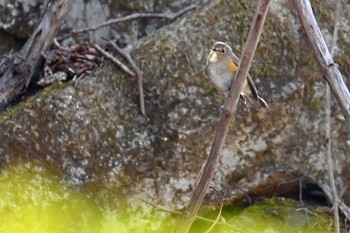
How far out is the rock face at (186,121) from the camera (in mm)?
3490

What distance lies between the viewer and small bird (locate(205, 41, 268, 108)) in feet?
8.71

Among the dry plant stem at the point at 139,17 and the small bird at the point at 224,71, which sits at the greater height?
the small bird at the point at 224,71

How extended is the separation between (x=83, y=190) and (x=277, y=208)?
2.90 feet

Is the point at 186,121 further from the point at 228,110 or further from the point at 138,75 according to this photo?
the point at 228,110

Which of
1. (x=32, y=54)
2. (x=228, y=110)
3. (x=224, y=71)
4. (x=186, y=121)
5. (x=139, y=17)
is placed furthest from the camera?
(x=139, y=17)

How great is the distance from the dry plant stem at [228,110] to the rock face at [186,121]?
1.42 meters

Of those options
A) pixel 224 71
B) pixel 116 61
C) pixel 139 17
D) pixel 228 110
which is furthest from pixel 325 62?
pixel 139 17

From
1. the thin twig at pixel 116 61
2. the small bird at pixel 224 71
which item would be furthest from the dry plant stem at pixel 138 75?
the small bird at pixel 224 71

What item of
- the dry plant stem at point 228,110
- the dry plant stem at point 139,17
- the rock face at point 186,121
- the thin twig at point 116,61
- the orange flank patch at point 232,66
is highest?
the dry plant stem at point 228,110

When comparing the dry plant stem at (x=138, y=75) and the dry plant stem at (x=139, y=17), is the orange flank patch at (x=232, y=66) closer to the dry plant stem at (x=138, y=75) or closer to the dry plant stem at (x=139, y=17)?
the dry plant stem at (x=138, y=75)

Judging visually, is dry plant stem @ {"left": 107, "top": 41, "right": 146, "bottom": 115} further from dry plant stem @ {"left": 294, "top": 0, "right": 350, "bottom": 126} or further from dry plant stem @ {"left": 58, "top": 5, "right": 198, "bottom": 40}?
→ dry plant stem @ {"left": 294, "top": 0, "right": 350, "bottom": 126}

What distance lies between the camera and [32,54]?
148 inches

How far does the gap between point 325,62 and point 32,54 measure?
6.59 ft

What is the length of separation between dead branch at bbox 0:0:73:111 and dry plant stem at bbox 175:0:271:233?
5.84ft
